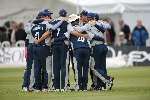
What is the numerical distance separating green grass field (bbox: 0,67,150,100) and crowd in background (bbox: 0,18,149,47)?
25.9ft

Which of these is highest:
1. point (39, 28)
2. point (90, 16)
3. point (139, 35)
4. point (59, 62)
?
point (90, 16)

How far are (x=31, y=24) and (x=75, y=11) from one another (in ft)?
65.5

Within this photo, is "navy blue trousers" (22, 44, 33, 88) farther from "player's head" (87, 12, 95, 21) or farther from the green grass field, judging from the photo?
"player's head" (87, 12, 95, 21)

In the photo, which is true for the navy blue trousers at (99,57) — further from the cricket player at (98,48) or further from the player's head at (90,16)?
the player's head at (90,16)

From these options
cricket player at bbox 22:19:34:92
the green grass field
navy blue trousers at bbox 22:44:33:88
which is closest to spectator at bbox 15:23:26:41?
the green grass field

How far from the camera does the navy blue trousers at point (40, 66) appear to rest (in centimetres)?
2448

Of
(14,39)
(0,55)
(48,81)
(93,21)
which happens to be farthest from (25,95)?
(14,39)

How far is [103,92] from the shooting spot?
23641 mm

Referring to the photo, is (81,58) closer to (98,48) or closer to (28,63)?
(98,48)

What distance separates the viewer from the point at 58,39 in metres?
24.3

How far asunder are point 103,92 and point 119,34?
2105 cm

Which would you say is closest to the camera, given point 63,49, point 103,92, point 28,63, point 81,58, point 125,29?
point 103,92

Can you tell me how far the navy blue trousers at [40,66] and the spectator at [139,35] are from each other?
18.0 metres

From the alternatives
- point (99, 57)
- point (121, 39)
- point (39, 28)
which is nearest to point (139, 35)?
point (121, 39)
